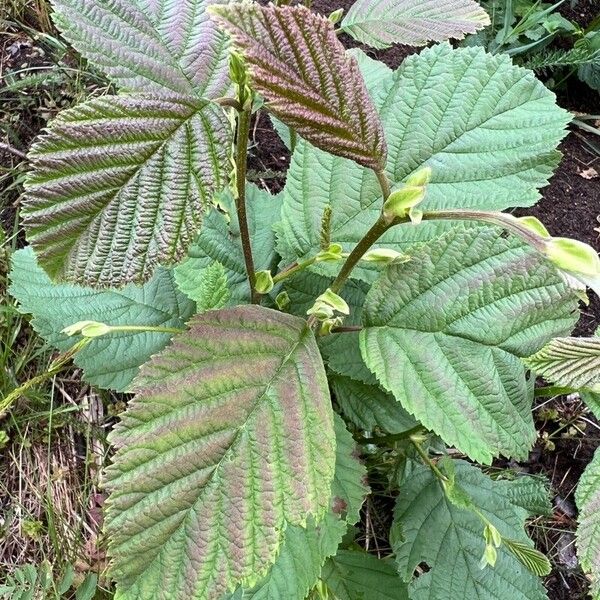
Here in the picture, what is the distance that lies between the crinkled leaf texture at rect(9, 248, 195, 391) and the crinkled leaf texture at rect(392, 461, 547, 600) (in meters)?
0.58

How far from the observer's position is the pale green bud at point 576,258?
568 millimetres

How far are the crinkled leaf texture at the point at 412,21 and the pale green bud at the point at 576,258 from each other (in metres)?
0.59

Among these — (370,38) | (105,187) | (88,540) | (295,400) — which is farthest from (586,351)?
(88,540)

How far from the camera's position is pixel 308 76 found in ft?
2.07

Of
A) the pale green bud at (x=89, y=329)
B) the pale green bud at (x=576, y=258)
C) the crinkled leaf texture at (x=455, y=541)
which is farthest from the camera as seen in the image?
the crinkled leaf texture at (x=455, y=541)

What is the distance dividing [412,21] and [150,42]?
50 centimetres

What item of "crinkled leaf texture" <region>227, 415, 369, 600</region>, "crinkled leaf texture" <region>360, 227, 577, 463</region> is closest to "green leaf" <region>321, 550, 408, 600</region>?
"crinkled leaf texture" <region>227, 415, 369, 600</region>

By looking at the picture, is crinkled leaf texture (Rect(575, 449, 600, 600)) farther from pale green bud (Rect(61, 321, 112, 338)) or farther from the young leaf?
pale green bud (Rect(61, 321, 112, 338))

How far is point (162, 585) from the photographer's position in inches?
30.2

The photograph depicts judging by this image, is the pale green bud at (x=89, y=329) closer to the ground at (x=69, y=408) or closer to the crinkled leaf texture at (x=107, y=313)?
the crinkled leaf texture at (x=107, y=313)

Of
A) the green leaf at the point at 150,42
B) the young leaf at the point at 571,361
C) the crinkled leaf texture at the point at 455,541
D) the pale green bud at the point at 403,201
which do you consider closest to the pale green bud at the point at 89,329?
the green leaf at the point at 150,42

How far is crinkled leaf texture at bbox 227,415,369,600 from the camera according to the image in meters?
1.00

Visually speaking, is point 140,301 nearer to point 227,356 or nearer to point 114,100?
point 227,356

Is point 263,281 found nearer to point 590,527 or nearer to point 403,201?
point 403,201
